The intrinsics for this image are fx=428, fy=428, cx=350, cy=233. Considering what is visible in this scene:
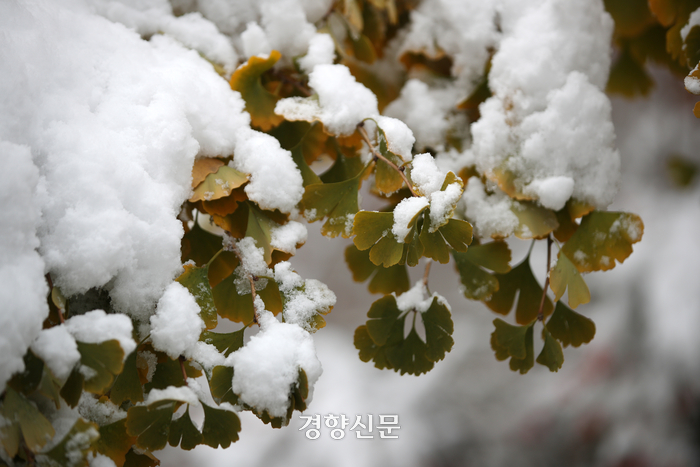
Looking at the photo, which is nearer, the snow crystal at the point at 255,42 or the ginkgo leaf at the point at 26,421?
the ginkgo leaf at the point at 26,421

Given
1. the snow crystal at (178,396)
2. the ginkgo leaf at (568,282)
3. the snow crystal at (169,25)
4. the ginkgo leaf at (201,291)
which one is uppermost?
the snow crystal at (169,25)

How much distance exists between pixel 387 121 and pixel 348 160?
96mm

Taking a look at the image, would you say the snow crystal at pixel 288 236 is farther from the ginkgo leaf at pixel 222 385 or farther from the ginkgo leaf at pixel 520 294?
the ginkgo leaf at pixel 520 294

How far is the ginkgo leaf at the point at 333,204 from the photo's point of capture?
42cm

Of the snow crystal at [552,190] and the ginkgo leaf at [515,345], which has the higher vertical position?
the snow crystal at [552,190]

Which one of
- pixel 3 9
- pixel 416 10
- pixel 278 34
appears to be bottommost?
pixel 3 9

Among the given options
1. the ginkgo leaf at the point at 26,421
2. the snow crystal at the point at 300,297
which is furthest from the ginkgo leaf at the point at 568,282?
the ginkgo leaf at the point at 26,421

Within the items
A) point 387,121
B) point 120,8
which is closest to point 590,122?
point 387,121

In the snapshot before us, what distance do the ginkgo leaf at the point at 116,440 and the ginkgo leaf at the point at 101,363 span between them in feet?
0.22

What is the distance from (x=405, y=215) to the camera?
13.9 inches

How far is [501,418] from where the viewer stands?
1.16m

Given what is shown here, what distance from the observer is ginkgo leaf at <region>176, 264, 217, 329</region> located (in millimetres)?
376

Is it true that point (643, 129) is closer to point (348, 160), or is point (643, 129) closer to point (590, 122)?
point (590, 122)

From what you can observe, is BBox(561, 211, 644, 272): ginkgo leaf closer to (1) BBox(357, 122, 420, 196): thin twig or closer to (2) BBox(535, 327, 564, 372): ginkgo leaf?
(2) BBox(535, 327, 564, 372): ginkgo leaf
